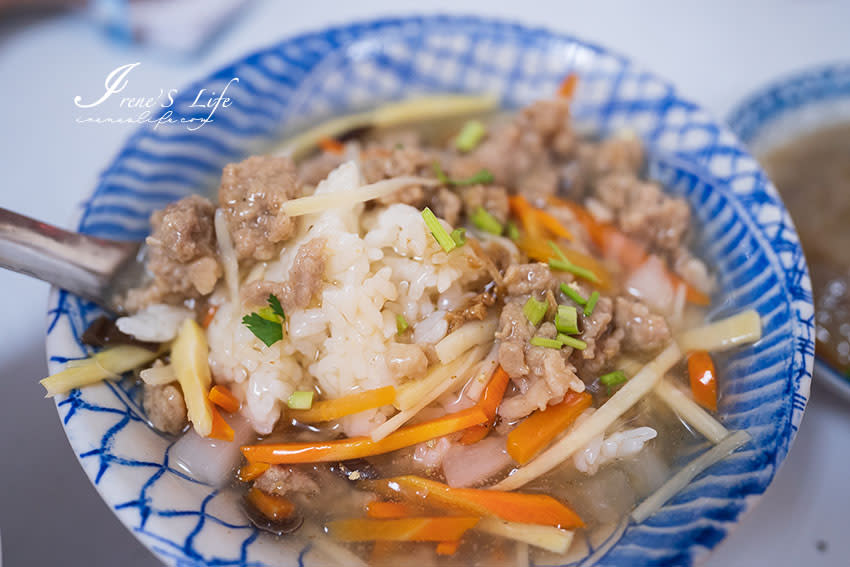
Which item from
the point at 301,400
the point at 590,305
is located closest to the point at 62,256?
the point at 301,400

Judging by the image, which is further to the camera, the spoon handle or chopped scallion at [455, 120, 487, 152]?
Answer: chopped scallion at [455, 120, 487, 152]

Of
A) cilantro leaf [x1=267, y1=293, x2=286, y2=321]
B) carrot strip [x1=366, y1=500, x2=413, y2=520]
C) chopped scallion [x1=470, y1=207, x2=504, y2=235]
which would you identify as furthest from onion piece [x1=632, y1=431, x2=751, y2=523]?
cilantro leaf [x1=267, y1=293, x2=286, y2=321]

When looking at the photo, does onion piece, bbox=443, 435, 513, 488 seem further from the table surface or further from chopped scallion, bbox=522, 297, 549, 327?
the table surface

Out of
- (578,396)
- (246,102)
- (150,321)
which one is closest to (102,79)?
(246,102)

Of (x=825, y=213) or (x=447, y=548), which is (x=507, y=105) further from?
(x=447, y=548)

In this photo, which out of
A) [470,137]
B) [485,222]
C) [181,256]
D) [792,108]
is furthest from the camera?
[792,108]

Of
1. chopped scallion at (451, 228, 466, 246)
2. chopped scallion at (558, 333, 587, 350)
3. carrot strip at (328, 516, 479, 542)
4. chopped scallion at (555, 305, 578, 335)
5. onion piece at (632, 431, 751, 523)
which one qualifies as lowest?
carrot strip at (328, 516, 479, 542)

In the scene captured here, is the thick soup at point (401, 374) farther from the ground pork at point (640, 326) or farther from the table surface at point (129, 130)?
the table surface at point (129, 130)
